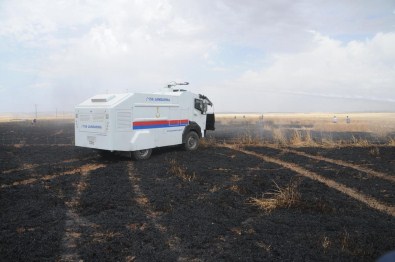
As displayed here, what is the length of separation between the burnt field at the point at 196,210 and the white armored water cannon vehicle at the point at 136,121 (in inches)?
36.7

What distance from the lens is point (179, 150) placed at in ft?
52.0

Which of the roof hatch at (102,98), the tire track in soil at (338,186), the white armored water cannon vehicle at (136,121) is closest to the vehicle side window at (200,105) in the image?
the white armored water cannon vehicle at (136,121)

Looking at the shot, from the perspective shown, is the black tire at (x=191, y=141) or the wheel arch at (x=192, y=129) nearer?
the wheel arch at (x=192, y=129)

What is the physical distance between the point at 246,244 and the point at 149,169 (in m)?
6.68

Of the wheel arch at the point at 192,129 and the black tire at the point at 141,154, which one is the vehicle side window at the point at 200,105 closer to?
the wheel arch at the point at 192,129

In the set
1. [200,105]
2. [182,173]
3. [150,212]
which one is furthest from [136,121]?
[150,212]

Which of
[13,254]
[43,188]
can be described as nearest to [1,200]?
[43,188]

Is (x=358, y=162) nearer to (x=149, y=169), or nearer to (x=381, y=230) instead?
(x=381, y=230)

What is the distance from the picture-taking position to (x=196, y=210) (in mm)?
6906

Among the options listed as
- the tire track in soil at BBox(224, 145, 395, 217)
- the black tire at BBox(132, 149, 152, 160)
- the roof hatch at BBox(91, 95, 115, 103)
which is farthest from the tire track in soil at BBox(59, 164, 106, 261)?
the tire track in soil at BBox(224, 145, 395, 217)

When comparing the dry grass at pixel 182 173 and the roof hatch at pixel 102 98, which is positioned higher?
the roof hatch at pixel 102 98

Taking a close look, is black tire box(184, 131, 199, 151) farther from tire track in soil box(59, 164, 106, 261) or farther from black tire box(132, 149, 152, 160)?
tire track in soil box(59, 164, 106, 261)

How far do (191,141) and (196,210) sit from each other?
876 centimetres

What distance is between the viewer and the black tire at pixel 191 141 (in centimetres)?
1522
